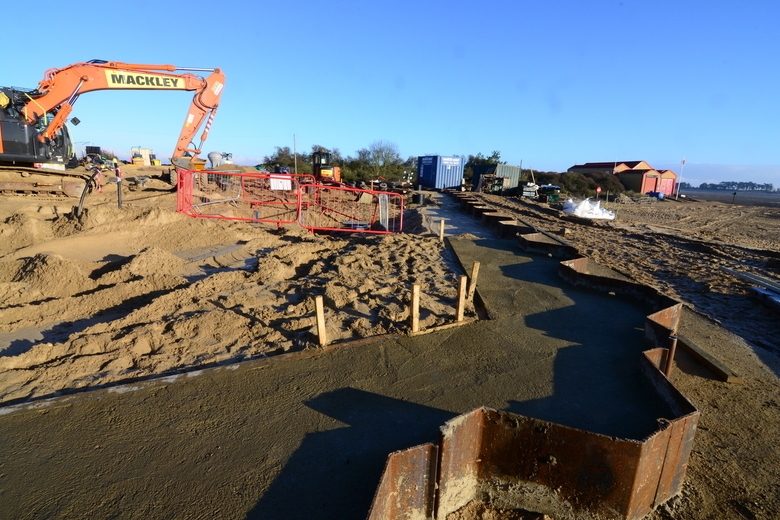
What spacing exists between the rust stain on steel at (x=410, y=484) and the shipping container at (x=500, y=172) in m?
29.7

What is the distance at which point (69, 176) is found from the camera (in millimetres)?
14109

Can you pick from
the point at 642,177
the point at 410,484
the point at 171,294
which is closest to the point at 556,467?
the point at 410,484

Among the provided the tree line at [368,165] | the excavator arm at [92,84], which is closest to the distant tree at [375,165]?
the tree line at [368,165]

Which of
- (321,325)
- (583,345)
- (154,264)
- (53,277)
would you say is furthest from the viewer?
(154,264)

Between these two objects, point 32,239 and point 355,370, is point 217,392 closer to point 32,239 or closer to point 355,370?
point 355,370

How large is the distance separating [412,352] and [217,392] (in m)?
2.01

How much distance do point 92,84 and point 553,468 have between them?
15.9 metres

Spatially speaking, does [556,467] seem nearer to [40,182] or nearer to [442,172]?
[40,182]

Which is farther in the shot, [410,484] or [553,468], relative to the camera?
[553,468]

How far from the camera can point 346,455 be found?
122 inches

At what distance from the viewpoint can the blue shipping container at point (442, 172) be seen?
3170cm

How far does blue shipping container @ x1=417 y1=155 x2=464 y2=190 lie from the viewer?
3170cm

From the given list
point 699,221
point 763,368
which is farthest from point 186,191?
point 699,221

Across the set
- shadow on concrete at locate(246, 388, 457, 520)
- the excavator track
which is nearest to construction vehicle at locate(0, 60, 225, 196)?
the excavator track
